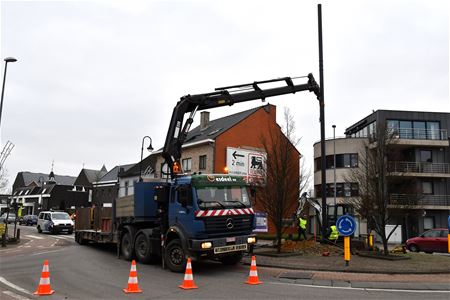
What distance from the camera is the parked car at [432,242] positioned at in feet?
80.1

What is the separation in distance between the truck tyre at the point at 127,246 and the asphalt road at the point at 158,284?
651 mm

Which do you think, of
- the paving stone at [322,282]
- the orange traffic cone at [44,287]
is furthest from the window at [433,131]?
the orange traffic cone at [44,287]

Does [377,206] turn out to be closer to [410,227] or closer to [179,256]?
[179,256]

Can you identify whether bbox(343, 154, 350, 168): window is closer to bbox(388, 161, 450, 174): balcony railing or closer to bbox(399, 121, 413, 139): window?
bbox(399, 121, 413, 139): window

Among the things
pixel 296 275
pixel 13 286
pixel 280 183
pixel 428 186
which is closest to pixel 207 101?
pixel 280 183

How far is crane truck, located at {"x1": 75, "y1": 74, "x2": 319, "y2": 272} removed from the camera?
12.7m

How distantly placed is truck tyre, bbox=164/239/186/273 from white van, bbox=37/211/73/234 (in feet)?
81.0

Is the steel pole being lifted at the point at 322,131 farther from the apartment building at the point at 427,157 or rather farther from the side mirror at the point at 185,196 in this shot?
the apartment building at the point at 427,157

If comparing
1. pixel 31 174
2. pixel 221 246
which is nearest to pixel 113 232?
pixel 221 246

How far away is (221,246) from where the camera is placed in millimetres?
12703

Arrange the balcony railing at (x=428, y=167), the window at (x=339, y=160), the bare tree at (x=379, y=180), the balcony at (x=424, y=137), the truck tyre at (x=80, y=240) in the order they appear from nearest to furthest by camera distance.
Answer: the bare tree at (x=379, y=180) → the truck tyre at (x=80, y=240) → the balcony railing at (x=428, y=167) → the balcony at (x=424, y=137) → the window at (x=339, y=160)

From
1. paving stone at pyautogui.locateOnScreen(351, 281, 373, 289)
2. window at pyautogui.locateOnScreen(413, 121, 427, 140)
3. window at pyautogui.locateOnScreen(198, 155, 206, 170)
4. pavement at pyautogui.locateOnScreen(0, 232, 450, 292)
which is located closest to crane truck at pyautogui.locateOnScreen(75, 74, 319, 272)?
pavement at pyautogui.locateOnScreen(0, 232, 450, 292)

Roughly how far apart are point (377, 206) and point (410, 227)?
2536 cm

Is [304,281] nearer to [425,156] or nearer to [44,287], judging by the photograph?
[44,287]
